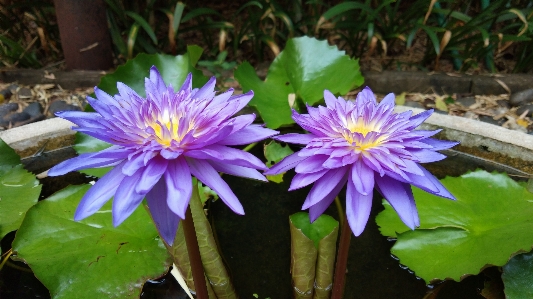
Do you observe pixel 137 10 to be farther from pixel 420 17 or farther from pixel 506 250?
pixel 506 250

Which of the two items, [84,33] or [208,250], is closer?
[208,250]

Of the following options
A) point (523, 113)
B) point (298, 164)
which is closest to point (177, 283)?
point (298, 164)

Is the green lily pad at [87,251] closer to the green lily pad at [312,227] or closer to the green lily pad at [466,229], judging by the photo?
the green lily pad at [312,227]

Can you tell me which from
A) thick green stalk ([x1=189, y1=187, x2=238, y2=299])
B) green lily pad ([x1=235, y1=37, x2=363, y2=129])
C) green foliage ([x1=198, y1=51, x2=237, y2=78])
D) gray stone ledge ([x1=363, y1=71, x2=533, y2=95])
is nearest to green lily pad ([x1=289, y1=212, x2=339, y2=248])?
thick green stalk ([x1=189, y1=187, x2=238, y2=299])

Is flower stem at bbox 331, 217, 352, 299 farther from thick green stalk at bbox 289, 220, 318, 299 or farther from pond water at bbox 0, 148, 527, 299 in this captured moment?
pond water at bbox 0, 148, 527, 299

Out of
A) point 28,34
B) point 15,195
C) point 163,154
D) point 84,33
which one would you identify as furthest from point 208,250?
point 28,34

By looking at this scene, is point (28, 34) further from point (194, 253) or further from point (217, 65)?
point (194, 253)
